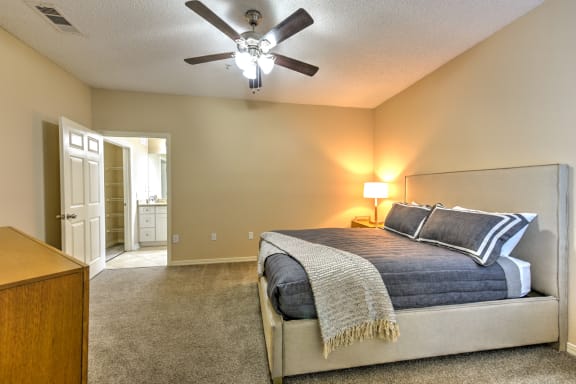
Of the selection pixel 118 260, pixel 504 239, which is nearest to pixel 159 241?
pixel 118 260

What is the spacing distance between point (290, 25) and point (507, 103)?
199 centimetres

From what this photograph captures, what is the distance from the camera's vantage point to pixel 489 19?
7.14 ft

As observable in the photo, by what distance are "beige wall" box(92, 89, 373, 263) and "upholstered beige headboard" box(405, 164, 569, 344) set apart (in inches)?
87.7

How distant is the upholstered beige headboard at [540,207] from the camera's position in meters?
1.87

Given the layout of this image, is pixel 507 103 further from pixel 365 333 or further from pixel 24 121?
pixel 24 121

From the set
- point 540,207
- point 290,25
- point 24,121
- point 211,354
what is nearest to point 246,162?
point 24,121

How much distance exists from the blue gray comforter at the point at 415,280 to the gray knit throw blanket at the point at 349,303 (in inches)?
3.1

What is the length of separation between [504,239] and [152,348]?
2678mm

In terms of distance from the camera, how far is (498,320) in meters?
1.84

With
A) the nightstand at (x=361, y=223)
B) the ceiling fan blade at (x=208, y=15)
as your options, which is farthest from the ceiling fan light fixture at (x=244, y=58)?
the nightstand at (x=361, y=223)

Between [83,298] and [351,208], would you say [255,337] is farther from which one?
[351,208]

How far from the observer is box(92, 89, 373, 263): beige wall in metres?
3.91

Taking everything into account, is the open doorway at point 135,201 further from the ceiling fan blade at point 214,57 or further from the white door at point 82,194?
the ceiling fan blade at point 214,57

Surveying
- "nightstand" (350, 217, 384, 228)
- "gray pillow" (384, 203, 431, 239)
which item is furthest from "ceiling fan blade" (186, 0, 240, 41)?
"nightstand" (350, 217, 384, 228)
